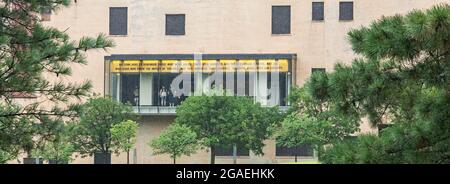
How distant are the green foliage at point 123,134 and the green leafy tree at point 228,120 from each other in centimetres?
253

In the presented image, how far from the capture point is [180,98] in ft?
147

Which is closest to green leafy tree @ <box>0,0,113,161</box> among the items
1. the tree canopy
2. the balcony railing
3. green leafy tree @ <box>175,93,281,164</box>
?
the tree canopy

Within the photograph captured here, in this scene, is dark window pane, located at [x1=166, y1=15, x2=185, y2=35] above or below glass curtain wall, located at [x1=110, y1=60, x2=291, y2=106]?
above

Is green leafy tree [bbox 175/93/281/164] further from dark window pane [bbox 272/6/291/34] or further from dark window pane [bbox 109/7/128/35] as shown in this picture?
dark window pane [bbox 109/7/128/35]

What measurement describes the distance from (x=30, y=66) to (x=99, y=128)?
83.8 ft

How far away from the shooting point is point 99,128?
37.7m

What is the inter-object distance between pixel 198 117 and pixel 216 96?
1.29 metres

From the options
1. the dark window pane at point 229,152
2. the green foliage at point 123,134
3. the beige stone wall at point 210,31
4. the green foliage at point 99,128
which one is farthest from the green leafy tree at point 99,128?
the dark window pane at point 229,152

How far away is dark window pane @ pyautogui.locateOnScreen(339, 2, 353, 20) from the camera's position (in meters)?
43.7

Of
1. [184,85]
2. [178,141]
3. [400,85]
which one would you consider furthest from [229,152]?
[400,85]

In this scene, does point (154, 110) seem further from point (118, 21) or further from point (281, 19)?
point (281, 19)

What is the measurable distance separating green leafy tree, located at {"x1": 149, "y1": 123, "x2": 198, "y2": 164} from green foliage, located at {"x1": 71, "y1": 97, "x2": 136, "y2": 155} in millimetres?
2035

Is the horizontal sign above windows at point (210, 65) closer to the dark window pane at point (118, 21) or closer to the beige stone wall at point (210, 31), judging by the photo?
the beige stone wall at point (210, 31)
